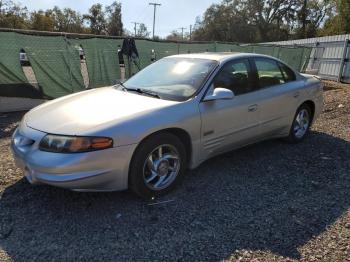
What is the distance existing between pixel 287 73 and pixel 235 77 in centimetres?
138

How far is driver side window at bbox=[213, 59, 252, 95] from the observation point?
14.7 feet

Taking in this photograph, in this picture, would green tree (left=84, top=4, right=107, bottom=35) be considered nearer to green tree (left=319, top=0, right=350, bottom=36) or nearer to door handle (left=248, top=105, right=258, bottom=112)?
green tree (left=319, top=0, right=350, bottom=36)

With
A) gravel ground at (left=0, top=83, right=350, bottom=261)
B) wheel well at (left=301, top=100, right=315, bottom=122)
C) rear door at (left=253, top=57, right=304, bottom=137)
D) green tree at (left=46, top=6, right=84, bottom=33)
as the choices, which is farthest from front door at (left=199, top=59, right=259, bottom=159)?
green tree at (left=46, top=6, right=84, bottom=33)

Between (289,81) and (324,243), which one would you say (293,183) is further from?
(289,81)

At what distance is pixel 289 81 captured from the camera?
562 centimetres

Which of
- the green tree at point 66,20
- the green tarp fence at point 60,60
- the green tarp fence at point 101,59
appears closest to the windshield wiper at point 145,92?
the green tarp fence at point 60,60

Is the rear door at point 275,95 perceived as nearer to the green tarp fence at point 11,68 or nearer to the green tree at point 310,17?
the green tarp fence at point 11,68

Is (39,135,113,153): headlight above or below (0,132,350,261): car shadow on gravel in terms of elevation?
above

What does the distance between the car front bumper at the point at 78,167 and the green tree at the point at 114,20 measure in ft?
259

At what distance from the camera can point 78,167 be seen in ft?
10.7

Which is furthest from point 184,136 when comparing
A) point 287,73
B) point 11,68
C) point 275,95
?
point 11,68

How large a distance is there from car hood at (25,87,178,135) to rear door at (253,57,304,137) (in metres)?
1.65

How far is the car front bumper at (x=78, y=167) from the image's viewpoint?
325 cm

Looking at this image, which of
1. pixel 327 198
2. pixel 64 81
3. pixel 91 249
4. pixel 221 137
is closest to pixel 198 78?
pixel 221 137
